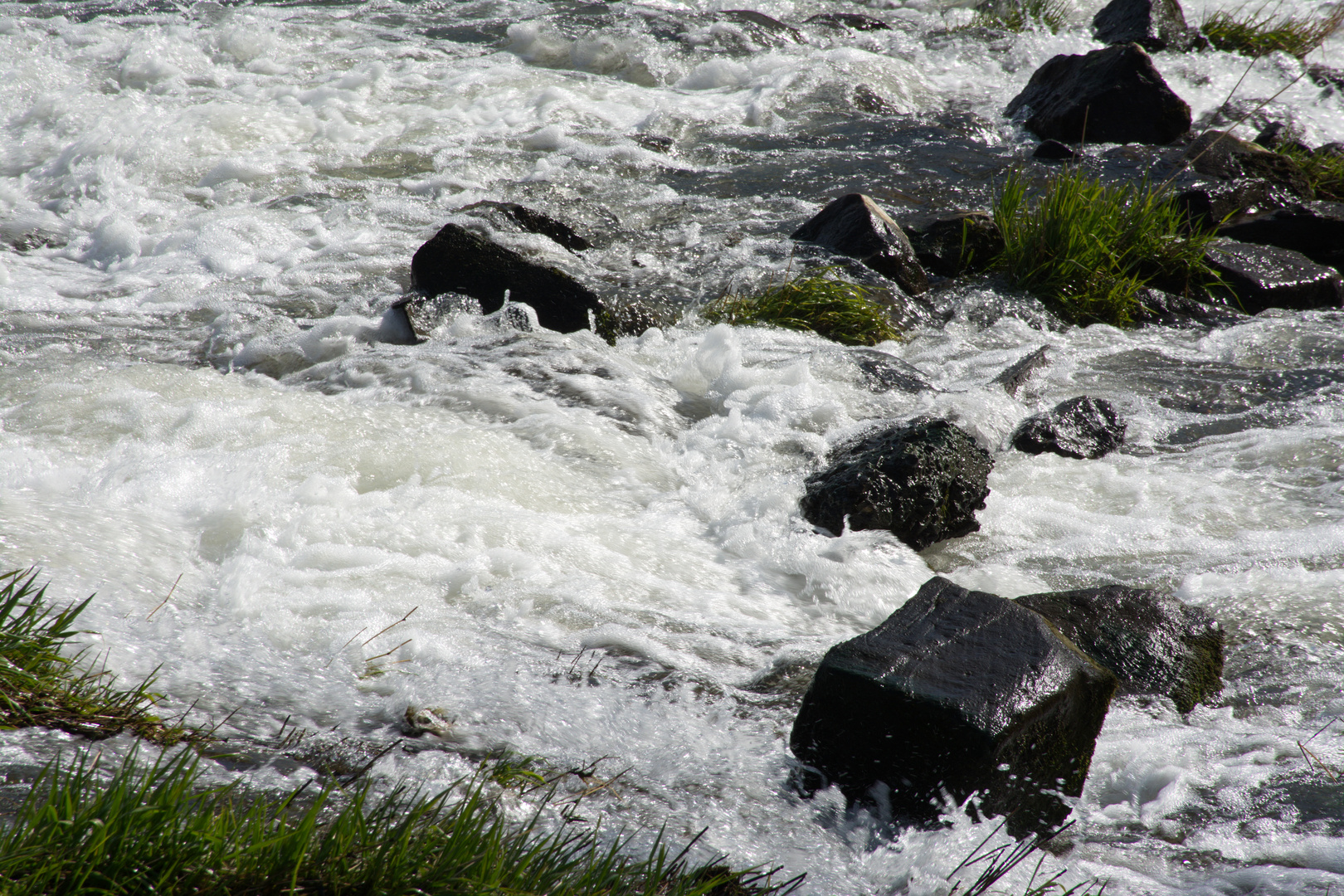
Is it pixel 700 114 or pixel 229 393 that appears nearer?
pixel 229 393

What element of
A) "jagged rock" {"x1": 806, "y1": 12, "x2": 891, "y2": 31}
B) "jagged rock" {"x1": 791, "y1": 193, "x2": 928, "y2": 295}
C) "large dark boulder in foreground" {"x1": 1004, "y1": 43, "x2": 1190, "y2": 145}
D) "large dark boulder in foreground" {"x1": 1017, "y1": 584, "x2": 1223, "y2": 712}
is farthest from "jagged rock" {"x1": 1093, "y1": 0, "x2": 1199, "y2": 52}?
"large dark boulder in foreground" {"x1": 1017, "y1": 584, "x2": 1223, "y2": 712}

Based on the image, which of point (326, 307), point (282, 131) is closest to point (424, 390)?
point (326, 307)

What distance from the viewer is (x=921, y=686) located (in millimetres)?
2344

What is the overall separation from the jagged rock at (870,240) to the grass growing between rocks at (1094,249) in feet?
2.40

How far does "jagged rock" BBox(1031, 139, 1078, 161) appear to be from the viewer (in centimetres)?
911

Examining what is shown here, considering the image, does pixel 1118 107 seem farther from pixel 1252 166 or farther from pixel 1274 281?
pixel 1274 281

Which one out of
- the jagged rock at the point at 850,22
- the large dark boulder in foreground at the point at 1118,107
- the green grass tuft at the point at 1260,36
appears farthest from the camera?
the jagged rock at the point at 850,22

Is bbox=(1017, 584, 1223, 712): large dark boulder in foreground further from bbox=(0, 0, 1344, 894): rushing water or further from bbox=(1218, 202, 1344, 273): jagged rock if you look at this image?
bbox=(1218, 202, 1344, 273): jagged rock

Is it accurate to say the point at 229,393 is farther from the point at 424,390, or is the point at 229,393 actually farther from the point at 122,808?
the point at 122,808

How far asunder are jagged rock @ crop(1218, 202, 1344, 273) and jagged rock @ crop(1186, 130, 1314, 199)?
3.45ft

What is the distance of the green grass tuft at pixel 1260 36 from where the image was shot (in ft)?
41.9

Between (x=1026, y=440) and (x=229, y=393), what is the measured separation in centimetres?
407

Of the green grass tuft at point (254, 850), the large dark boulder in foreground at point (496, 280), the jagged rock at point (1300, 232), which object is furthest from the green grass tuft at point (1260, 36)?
the green grass tuft at point (254, 850)

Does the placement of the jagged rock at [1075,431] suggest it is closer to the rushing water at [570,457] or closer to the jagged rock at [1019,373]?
the rushing water at [570,457]
